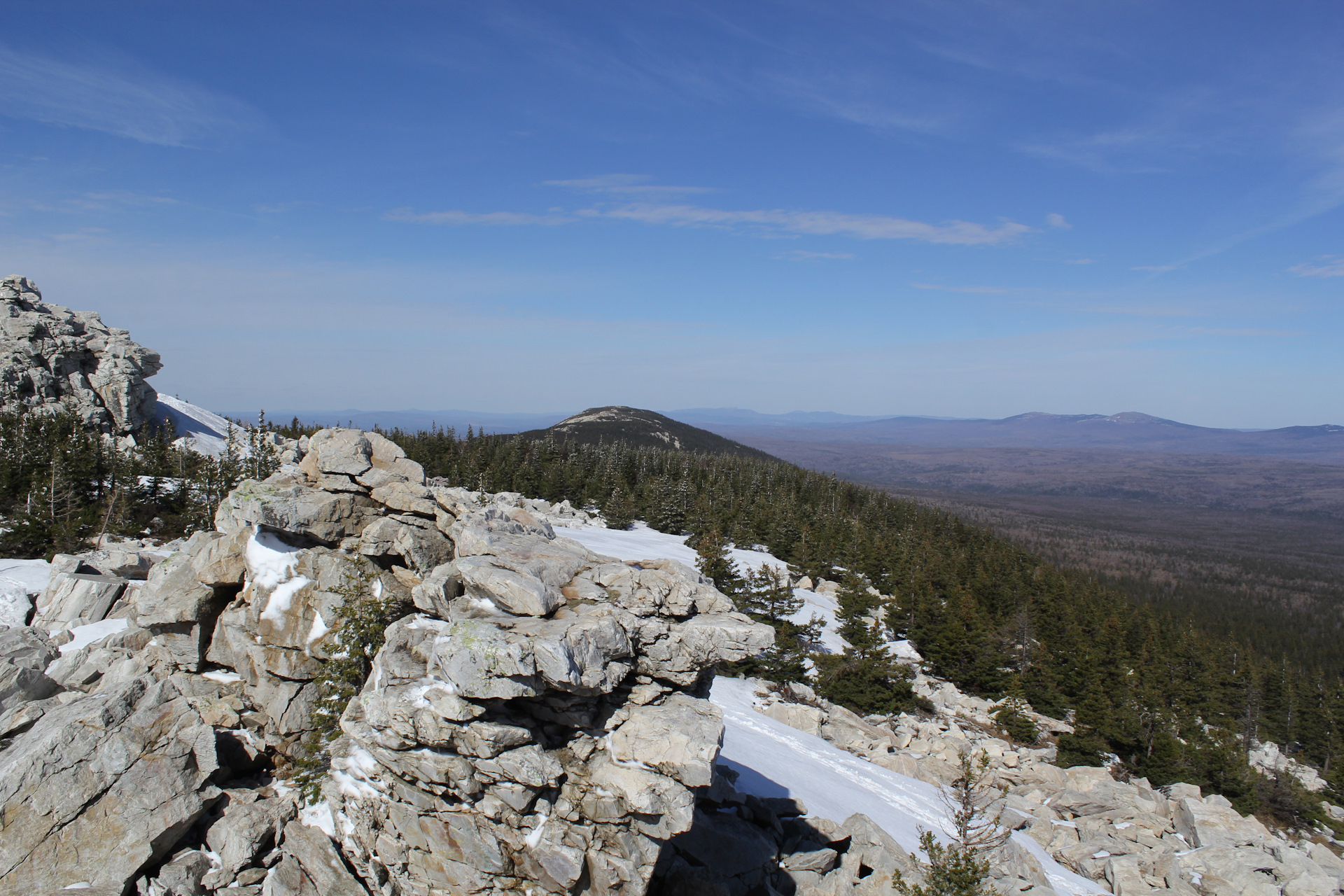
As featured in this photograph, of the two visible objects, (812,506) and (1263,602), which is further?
(1263,602)

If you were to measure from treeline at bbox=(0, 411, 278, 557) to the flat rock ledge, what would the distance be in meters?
28.7

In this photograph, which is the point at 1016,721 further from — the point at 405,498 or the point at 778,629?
the point at 405,498

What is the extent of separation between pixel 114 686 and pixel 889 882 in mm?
21528

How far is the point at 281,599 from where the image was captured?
59.3 ft

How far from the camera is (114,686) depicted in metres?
16.6

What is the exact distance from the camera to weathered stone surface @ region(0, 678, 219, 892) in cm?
1378

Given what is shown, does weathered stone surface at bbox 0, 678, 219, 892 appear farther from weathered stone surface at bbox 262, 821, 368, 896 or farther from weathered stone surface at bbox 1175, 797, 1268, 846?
weathered stone surface at bbox 1175, 797, 1268, 846

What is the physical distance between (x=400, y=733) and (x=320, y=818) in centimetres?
449

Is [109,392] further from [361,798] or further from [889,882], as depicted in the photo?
[889,882]

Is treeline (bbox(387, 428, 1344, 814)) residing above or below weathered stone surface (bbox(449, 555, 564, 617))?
below

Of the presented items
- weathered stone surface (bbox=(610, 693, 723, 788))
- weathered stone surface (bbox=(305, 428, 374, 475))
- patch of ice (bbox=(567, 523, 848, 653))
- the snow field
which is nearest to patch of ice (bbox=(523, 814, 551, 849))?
weathered stone surface (bbox=(610, 693, 723, 788))

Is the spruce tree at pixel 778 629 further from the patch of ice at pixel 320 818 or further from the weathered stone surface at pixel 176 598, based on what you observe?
the weathered stone surface at pixel 176 598

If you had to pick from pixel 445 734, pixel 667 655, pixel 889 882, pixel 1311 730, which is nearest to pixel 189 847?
pixel 445 734

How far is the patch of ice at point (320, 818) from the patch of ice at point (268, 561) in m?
6.19
